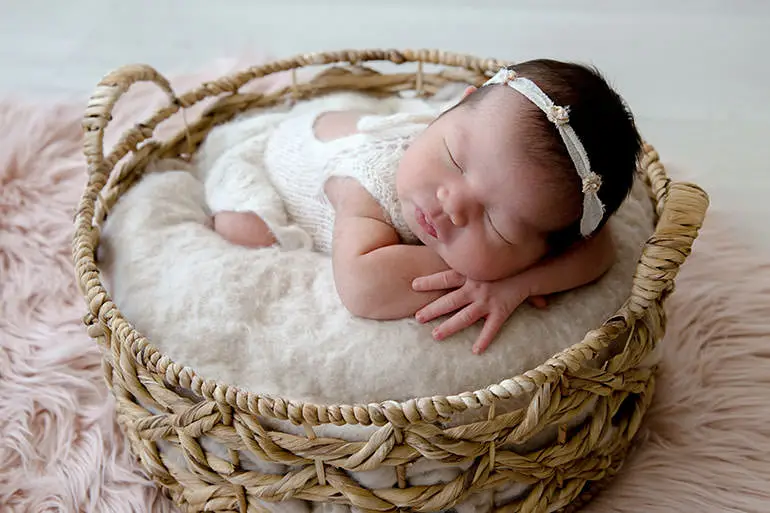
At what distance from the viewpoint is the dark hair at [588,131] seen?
0.95 m

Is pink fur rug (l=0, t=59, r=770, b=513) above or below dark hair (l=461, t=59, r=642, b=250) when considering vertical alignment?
below

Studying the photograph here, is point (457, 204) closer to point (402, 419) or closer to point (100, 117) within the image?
point (402, 419)

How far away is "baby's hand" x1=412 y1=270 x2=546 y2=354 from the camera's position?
1.01m

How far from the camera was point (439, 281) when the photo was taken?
3.42 feet

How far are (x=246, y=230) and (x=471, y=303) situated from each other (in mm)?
369

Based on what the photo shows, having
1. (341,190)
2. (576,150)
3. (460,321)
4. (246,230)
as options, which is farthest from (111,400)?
(576,150)

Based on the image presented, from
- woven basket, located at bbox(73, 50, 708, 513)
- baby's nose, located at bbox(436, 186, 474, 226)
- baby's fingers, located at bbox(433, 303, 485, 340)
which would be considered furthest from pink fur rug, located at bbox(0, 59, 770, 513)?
baby's nose, located at bbox(436, 186, 474, 226)

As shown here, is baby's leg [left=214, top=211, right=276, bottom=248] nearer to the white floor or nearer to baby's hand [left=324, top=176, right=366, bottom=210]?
baby's hand [left=324, top=176, right=366, bottom=210]

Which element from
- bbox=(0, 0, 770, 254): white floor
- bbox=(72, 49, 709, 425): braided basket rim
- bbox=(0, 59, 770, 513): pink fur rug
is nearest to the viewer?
bbox=(72, 49, 709, 425): braided basket rim

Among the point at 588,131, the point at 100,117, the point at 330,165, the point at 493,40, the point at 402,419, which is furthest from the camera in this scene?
the point at 493,40

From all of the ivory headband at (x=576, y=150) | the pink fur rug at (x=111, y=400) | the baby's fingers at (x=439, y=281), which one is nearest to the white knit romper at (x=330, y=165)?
the baby's fingers at (x=439, y=281)

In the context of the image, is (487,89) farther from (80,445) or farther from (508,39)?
(508,39)

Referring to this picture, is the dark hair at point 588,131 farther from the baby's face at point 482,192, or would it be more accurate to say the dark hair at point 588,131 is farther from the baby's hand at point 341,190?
the baby's hand at point 341,190

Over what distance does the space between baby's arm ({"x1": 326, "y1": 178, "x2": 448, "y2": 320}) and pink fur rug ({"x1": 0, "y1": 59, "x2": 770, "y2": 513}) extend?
379 millimetres
